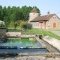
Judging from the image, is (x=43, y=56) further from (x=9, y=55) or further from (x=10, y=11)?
(x=10, y=11)

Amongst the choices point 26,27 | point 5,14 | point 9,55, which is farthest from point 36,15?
point 9,55

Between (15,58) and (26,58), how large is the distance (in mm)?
781

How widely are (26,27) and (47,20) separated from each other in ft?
24.7

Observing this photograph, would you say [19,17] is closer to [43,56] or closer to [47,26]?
[47,26]

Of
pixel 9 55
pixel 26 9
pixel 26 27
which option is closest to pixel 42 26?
pixel 26 27

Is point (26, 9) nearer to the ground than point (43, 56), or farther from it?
farther from it

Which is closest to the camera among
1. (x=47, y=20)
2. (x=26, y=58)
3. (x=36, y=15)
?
(x=26, y=58)

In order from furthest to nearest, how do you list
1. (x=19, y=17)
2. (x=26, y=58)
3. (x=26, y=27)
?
(x=19, y=17)
(x=26, y=27)
(x=26, y=58)

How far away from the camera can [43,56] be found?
16.3 metres

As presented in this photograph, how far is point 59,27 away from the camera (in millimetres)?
62719

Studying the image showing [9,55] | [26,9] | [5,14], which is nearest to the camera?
[9,55]

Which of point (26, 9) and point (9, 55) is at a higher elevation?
point (26, 9)

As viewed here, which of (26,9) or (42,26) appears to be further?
(26,9)

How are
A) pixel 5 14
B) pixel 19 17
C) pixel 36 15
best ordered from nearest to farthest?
pixel 36 15 → pixel 19 17 → pixel 5 14
